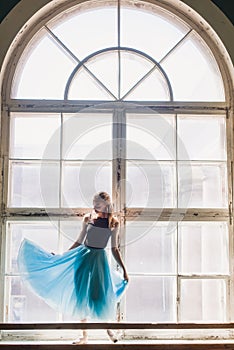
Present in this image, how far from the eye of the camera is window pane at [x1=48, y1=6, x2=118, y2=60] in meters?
2.82

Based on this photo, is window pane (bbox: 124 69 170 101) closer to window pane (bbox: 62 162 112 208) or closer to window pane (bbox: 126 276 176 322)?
window pane (bbox: 62 162 112 208)

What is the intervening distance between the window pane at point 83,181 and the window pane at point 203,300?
2.34ft

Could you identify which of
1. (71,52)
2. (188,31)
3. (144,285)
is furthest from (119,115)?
(144,285)

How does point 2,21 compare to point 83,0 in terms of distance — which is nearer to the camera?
point 2,21

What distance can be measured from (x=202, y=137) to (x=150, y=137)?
1.03ft

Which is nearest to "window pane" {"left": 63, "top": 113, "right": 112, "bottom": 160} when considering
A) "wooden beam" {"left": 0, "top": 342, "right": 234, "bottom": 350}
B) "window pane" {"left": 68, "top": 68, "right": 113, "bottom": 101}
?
"window pane" {"left": 68, "top": 68, "right": 113, "bottom": 101}

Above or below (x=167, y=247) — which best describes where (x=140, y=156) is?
above

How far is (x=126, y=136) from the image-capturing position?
2.74m

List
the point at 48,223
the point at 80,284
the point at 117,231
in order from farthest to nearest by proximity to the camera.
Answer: the point at 48,223 → the point at 117,231 → the point at 80,284

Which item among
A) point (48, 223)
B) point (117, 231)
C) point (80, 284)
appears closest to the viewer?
point (80, 284)

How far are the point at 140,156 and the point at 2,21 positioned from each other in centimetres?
109

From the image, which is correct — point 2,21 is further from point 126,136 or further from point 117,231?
point 117,231

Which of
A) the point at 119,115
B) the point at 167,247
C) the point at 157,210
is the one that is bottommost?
the point at 167,247

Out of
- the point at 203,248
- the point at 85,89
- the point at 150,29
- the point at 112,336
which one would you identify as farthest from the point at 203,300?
the point at 150,29
